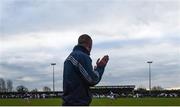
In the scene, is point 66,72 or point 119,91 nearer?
point 66,72

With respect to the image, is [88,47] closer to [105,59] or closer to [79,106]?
[105,59]

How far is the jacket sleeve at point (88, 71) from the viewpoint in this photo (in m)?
7.38

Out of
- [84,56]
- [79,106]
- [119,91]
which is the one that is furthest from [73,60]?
[119,91]

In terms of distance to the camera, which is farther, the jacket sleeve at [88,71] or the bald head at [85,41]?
the bald head at [85,41]

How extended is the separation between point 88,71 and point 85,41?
1.39ft

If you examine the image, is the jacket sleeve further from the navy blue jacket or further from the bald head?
the bald head

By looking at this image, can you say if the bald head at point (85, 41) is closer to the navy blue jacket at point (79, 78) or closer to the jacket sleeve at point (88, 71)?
the navy blue jacket at point (79, 78)

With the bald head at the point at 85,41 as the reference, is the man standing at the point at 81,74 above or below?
below

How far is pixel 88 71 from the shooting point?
7.41 meters

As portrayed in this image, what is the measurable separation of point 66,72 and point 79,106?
52cm

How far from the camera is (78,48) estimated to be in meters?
7.63

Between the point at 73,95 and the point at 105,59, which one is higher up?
the point at 105,59

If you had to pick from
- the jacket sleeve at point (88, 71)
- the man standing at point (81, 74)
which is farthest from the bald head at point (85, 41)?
the jacket sleeve at point (88, 71)

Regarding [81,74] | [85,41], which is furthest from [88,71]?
[85,41]
